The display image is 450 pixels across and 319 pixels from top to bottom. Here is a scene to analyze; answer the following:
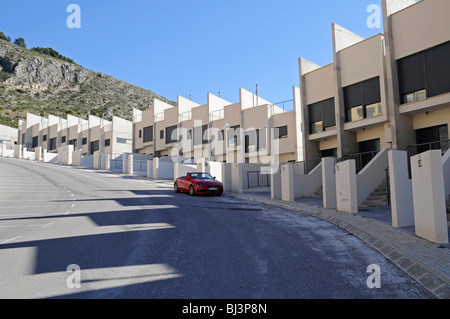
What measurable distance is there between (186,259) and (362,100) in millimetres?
19073

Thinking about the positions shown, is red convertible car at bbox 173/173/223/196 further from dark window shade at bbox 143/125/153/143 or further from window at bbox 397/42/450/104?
dark window shade at bbox 143/125/153/143

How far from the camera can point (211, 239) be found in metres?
7.13

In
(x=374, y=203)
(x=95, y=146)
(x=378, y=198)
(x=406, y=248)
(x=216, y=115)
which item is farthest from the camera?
(x=95, y=146)

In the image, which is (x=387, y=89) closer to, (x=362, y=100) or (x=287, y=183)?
(x=362, y=100)

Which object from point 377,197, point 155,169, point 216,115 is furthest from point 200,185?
point 216,115

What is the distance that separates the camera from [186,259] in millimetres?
5438

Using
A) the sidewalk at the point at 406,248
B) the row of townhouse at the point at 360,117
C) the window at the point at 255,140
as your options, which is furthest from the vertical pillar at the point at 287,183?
the window at the point at 255,140

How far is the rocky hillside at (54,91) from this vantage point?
96.3 meters

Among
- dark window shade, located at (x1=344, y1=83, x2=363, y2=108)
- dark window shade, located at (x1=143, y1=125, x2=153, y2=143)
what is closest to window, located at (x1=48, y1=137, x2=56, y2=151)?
dark window shade, located at (x1=143, y1=125, x2=153, y2=143)

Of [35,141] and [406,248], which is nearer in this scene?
[406,248]

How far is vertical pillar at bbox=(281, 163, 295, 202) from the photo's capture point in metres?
15.8

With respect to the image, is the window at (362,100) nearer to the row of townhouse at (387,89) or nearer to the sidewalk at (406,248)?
the row of townhouse at (387,89)

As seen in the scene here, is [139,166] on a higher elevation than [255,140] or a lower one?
lower
